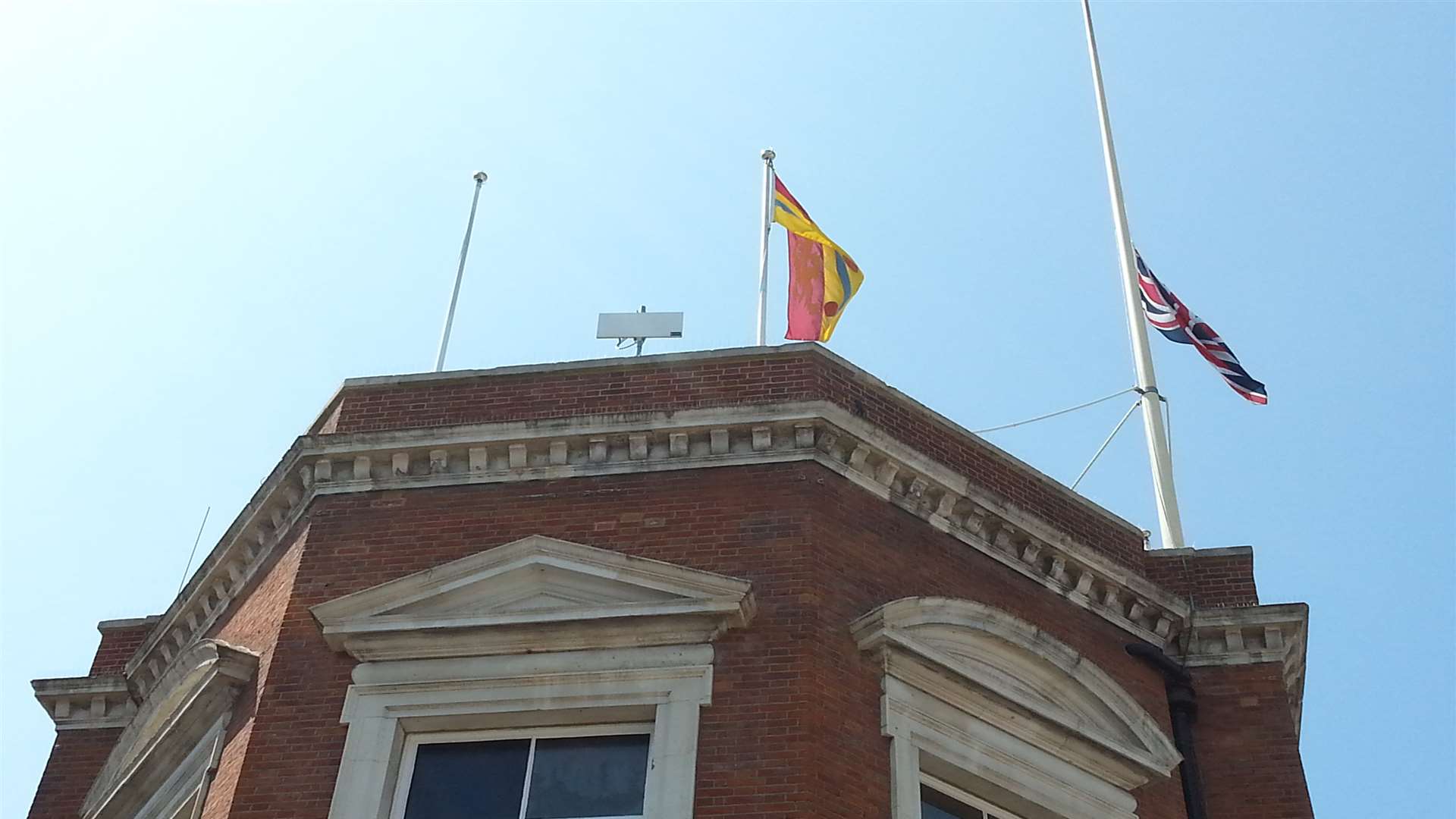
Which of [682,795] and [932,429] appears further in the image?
[932,429]

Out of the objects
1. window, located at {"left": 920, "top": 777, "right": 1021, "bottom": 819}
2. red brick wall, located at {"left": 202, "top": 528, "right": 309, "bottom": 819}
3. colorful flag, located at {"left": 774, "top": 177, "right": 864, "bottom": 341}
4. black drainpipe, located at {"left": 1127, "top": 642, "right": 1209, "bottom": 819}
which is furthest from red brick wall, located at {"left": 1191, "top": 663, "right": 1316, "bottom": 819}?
red brick wall, located at {"left": 202, "top": 528, "right": 309, "bottom": 819}

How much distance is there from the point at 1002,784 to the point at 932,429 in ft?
11.1

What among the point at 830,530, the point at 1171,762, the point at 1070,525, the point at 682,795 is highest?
the point at 1070,525

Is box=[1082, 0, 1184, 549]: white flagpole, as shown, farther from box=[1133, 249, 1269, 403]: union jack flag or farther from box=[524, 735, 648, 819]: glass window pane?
box=[524, 735, 648, 819]: glass window pane

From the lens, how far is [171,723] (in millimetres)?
14328

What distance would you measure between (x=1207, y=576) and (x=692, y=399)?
5.14 m

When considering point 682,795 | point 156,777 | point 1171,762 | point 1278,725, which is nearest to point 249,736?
point 156,777

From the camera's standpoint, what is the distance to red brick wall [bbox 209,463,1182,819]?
12.4 m

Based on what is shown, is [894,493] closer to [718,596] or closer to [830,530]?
[830,530]

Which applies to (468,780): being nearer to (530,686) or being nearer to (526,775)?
(526,775)

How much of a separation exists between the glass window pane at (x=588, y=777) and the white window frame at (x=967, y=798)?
2.13 metres

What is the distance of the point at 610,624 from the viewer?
1311 cm

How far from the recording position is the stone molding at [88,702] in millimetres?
16938

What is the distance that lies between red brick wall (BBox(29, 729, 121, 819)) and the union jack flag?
44.1 feet
